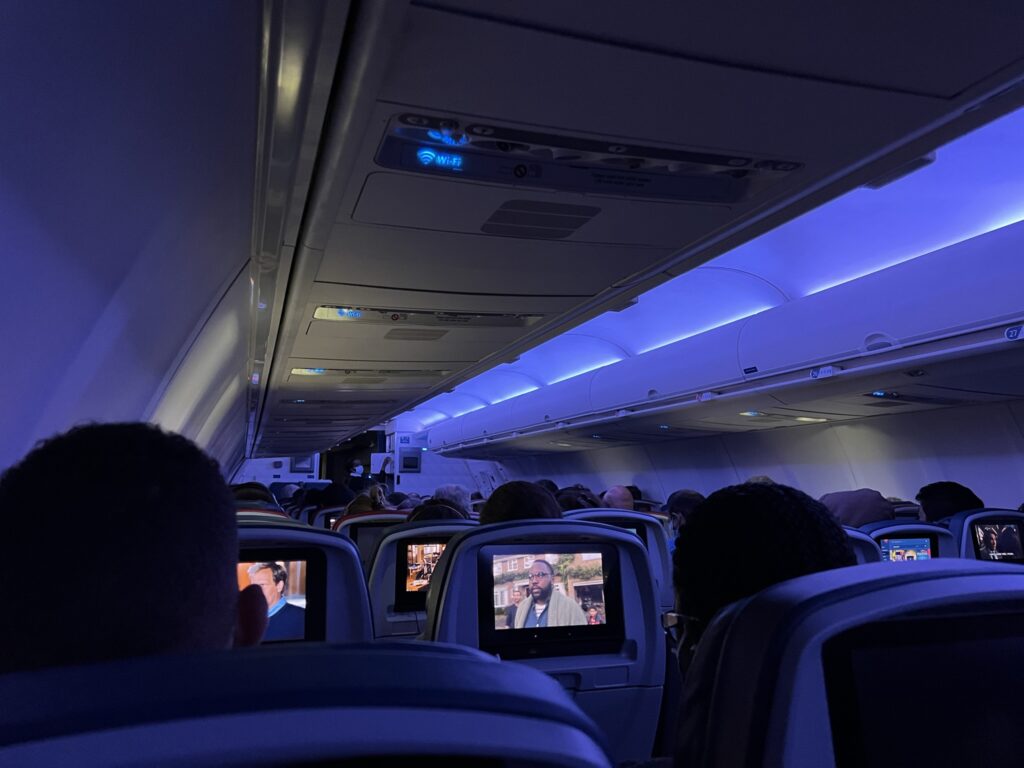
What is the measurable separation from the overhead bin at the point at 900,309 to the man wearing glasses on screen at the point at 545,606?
14.3ft

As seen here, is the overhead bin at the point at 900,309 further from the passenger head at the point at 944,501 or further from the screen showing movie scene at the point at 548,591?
the screen showing movie scene at the point at 548,591

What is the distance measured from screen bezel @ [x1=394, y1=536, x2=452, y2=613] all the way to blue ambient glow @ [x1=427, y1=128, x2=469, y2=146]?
2.75 meters

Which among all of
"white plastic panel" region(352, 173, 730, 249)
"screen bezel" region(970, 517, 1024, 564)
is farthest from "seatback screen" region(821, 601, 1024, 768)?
"screen bezel" region(970, 517, 1024, 564)

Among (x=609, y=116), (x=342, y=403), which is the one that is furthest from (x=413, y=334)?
(x=342, y=403)

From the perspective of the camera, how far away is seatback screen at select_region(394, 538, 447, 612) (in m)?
4.94

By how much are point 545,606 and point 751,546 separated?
200 centimetres

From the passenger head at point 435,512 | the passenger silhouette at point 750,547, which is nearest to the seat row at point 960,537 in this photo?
the passenger head at point 435,512

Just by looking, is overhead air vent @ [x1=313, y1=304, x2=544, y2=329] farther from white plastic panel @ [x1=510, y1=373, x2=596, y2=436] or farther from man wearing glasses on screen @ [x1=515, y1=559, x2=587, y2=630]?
white plastic panel @ [x1=510, y1=373, x2=596, y2=436]

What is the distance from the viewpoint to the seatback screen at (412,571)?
4941mm

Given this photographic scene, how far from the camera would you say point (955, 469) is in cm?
1064

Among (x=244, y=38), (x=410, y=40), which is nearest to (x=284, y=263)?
(x=244, y=38)

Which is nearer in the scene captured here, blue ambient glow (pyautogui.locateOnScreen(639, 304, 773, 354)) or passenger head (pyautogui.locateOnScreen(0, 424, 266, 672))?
passenger head (pyautogui.locateOnScreen(0, 424, 266, 672))

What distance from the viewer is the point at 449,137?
2.83 metres

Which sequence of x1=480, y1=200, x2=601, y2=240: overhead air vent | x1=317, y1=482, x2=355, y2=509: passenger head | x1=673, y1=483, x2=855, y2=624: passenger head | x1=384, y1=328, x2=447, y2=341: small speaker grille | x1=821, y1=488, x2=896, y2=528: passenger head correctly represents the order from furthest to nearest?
x1=317, y1=482, x2=355, y2=509: passenger head, x1=821, y1=488, x2=896, y2=528: passenger head, x1=384, y1=328, x2=447, y2=341: small speaker grille, x1=480, y1=200, x2=601, y2=240: overhead air vent, x1=673, y1=483, x2=855, y2=624: passenger head
